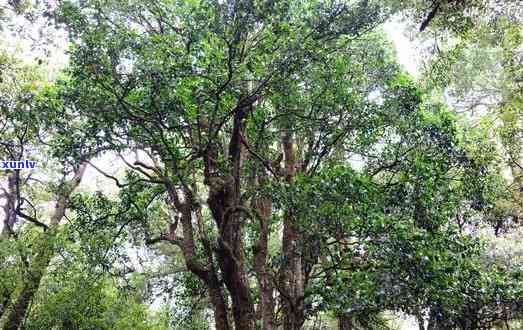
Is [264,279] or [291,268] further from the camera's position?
[291,268]

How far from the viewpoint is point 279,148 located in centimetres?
855

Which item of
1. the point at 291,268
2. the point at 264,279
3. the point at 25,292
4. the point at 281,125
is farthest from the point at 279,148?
the point at 25,292

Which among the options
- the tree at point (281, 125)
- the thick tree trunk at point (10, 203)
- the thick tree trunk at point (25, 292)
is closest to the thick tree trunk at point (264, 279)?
the tree at point (281, 125)

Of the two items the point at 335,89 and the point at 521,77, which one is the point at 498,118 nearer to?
the point at 521,77

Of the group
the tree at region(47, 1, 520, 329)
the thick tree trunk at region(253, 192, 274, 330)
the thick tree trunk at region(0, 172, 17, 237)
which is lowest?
the thick tree trunk at region(253, 192, 274, 330)

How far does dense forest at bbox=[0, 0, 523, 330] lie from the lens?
5188mm

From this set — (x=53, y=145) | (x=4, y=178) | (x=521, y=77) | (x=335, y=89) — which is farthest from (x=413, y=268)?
(x=4, y=178)

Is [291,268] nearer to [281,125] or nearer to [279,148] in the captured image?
[281,125]

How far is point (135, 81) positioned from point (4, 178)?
7545 millimetres

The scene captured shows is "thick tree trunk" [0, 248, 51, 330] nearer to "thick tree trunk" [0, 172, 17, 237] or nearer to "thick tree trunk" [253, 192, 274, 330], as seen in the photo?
"thick tree trunk" [0, 172, 17, 237]

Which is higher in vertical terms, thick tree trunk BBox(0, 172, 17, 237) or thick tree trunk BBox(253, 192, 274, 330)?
thick tree trunk BBox(0, 172, 17, 237)

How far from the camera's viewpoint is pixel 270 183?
6.15 meters

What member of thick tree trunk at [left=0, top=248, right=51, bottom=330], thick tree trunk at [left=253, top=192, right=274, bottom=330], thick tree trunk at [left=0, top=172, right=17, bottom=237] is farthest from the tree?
thick tree trunk at [left=0, top=172, right=17, bottom=237]

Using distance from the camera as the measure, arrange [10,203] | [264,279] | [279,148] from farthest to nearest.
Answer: [10,203], [279,148], [264,279]
